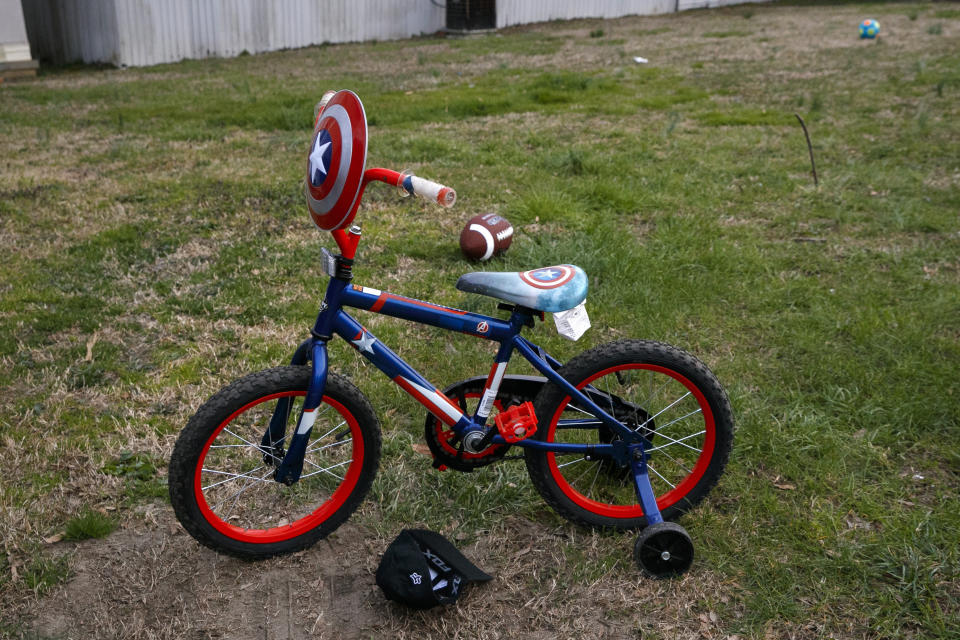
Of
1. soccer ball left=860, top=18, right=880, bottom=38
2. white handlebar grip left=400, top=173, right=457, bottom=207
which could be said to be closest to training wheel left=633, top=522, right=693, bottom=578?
white handlebar grip left=400, top=173, right=457, bottom=207

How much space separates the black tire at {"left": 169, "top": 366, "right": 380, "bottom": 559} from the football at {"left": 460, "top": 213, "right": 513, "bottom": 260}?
185 centimetres

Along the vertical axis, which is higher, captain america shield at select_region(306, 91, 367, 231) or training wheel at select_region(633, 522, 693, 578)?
captain america shield at select_region(306, 91, 367, 231)

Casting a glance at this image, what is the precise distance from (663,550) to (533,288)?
99 centimetres

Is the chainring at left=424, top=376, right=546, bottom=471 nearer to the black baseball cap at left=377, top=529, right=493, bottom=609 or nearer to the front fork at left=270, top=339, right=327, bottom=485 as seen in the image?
the black baseball cap at left=377, top=529, right=493, bottom=609

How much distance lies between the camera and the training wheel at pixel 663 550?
8.57 ft

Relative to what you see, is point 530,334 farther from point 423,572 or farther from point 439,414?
point 423,572

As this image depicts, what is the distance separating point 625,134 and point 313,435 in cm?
597

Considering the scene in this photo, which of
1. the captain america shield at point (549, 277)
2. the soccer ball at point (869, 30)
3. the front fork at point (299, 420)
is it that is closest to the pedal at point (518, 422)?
the captain america shield at point (549, 277)

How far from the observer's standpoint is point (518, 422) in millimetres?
2686

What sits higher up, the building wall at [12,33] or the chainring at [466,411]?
the building wall at [12,33]

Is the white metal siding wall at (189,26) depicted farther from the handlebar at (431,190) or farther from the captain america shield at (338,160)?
the handlebar at (431,190)

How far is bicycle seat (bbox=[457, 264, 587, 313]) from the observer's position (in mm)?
2518

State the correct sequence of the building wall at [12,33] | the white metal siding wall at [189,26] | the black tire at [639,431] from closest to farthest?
the black tire at [639,431]
the building wall at [12,33]
the white metal siding wall at [189,26]

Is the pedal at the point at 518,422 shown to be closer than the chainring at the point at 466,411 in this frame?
Yes
